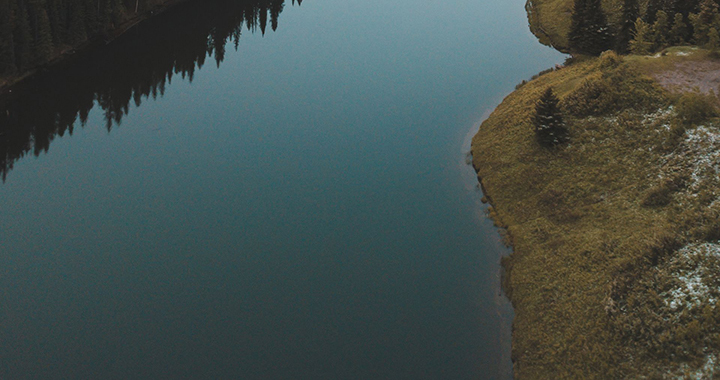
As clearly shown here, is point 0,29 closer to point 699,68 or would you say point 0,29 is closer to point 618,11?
point 699,68

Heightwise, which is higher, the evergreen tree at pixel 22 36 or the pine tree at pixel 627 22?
the evergreen tree at pixel 22 36

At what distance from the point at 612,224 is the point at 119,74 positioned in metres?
74.7

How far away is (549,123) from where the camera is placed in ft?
203

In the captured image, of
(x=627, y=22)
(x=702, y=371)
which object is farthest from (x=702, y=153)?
(x=627, y=22)

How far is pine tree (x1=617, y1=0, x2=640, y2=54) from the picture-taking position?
8512 cm

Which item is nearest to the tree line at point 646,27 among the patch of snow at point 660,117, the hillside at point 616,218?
the hillside at point 616,218

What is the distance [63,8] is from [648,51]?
8898 centimetres

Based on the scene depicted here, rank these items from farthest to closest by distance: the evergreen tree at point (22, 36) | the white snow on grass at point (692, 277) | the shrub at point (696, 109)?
the evergreen tree at point (22, 36) < the shrub at point (696, 109) < the white snow on grass at point (692, 277)

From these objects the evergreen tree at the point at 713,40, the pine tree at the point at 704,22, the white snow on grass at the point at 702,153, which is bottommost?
the white snow on grass at the point at 702,153

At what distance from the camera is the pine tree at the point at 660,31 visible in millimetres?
77188

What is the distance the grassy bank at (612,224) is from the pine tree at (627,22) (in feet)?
51.6

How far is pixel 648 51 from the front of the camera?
77.6 m

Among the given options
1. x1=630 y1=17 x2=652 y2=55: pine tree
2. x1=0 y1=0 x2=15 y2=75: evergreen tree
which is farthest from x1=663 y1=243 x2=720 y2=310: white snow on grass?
x1=0 y1=0 x2=15 y2=75: evergreen tree

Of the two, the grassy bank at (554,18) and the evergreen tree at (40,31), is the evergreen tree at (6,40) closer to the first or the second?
the evergreen tree at (40,31)
